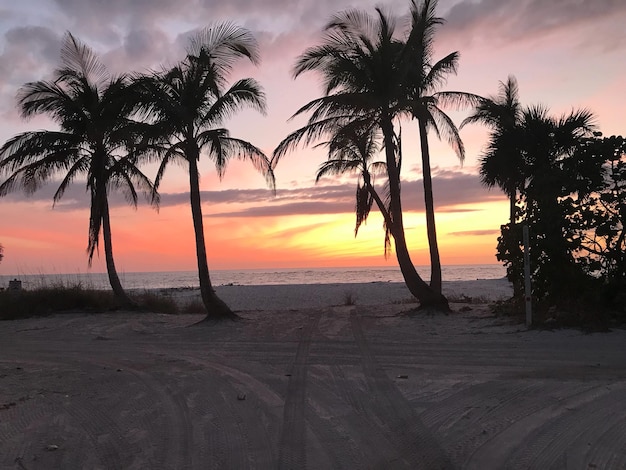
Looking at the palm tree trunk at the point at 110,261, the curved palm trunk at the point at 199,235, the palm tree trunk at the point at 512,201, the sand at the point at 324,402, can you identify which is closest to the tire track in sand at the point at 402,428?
the sand at the point at 324,402

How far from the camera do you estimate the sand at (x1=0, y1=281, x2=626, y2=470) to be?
4.97 m

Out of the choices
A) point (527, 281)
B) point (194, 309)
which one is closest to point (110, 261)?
point (194, 309)

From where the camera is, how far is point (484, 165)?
17453 mm

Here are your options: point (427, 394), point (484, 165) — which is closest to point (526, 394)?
point (427, 394)

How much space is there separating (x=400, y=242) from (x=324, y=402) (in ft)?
34.3

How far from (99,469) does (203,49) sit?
1403 cm

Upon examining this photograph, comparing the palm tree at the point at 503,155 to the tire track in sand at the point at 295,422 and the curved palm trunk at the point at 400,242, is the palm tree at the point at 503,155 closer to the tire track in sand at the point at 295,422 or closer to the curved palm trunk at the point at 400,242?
the curved palm trunk at the point at 400,242

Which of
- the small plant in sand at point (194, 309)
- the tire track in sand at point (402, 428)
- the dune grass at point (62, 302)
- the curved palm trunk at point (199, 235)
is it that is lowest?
the small plant in sand at point (194, 309)

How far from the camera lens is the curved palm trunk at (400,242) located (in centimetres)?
1577

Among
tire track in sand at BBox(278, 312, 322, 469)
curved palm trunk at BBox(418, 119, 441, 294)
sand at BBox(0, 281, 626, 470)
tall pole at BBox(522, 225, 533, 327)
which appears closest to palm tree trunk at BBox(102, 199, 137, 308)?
sand at BBox(0, 281, 626, 470)

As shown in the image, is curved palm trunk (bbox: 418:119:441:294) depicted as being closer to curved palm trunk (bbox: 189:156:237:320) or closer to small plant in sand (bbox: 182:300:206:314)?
curved palm trunk (bbox: 189:156:237:320)

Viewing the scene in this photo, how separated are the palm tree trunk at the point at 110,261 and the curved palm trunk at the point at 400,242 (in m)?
9.91

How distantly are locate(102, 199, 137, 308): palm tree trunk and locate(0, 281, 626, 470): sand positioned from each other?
22.9ft

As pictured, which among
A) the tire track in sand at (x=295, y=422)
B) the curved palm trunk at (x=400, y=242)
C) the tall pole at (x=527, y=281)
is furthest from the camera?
the curved palm trunk at (x=400, y=242)
